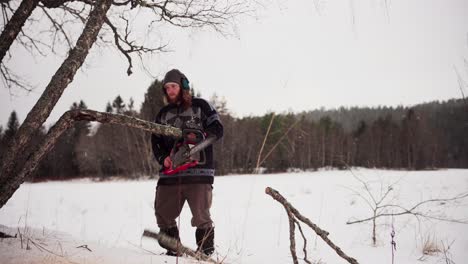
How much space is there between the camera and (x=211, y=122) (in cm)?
303

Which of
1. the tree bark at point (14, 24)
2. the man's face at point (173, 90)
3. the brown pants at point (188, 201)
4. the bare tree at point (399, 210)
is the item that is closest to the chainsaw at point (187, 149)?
the brown pants at point (188, 201)

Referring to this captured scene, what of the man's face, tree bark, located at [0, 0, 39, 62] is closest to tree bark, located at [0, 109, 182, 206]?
tree bark, located at [0, 0, 39, 62]

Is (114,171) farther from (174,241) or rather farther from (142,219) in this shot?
(174,241)

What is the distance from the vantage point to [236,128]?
3703cm

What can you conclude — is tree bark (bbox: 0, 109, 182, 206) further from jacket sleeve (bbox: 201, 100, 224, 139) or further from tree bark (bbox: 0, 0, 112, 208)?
jacket sleeve (bbox: 201, 100, 224, 139)

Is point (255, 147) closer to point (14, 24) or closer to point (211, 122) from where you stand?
point (211, 122)

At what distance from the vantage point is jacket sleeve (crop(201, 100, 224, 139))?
2936 millimetres

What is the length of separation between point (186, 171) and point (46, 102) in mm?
1399

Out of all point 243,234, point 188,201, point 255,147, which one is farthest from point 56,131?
point 255,147

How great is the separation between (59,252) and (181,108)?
1.77 metres

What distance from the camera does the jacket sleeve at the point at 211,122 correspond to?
116 inches

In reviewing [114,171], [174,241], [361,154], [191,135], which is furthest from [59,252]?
[361,154]

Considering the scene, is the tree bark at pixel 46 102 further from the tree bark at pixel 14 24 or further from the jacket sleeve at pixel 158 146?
the jacket sleeve at pixel 158 146

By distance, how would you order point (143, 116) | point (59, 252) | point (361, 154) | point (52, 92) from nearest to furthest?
point (59, 252), point (52, 92), point (143, 116), point (361, 154)
